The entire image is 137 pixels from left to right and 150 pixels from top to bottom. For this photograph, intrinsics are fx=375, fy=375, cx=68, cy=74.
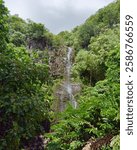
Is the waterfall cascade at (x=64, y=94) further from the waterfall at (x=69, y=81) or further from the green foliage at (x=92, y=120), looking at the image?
the green foliage at (x=92, y=120)

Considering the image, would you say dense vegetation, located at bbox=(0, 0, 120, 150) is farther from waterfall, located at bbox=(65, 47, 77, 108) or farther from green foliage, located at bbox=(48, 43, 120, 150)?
waterfall, located at bbox=(65, 47, 77, 108)

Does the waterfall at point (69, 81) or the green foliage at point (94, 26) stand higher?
the green foliage at point (94, 26)

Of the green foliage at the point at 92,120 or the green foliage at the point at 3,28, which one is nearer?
the green foliage at the point at 92,120

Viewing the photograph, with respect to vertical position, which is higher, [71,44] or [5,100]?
[71,44]

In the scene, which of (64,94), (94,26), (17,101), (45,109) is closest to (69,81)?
(64,94)

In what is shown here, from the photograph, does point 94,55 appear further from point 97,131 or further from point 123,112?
point 123,112

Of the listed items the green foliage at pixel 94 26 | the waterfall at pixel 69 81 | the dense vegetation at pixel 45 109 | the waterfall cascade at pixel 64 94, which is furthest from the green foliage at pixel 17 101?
the green foliage at pixel 94 26

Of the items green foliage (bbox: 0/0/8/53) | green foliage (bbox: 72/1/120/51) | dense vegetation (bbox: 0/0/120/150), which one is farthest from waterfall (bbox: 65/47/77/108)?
green foliage (bbox: 0/0/8/53)

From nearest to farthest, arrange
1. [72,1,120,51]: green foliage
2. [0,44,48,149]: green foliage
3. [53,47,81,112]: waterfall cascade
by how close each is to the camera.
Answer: [0,44,48,149]: green foliage → [53,47,81,112]: waterfall cascade → [72,1,120,51]: green foliage

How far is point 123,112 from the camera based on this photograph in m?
2.37

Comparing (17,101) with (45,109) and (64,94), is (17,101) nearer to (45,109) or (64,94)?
(45,109)

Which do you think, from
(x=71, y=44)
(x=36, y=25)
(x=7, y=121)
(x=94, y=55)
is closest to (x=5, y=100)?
(x=7, y=121)

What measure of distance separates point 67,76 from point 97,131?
16015mm

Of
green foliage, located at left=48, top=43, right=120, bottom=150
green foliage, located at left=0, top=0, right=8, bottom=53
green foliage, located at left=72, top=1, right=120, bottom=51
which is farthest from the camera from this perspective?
green foliage, located at left=72, top=1, right=120, bottom=51
